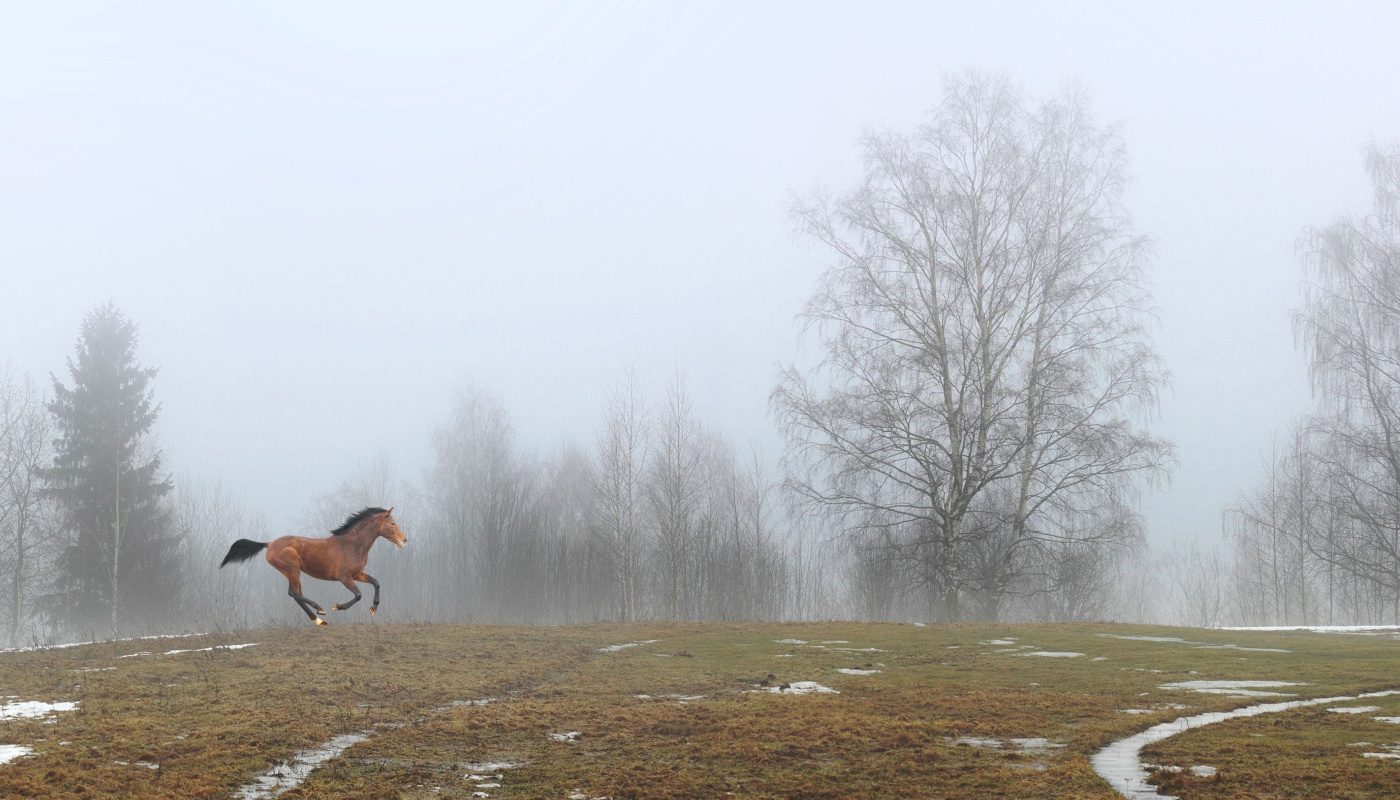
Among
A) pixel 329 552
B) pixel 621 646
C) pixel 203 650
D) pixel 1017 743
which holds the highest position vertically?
pixel 329 552

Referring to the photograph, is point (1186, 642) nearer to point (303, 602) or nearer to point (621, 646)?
point (621, 646)

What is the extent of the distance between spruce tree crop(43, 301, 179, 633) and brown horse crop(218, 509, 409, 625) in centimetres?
2487

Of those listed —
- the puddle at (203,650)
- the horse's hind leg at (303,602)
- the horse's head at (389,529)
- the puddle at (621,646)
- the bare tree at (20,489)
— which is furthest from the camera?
the bare tree at (20,489)

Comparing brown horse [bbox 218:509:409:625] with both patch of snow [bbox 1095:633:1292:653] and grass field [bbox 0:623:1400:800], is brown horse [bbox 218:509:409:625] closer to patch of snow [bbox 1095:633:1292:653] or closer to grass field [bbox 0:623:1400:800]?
grass field [bbox 0:623:1400:800]

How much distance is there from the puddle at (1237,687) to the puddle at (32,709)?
13.9 m

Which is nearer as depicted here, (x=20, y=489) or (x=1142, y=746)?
(x=1142, y=746)

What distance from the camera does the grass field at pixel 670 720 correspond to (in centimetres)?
808

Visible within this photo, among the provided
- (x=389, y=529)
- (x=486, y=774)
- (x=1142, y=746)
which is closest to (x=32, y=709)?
(x=486, y=774)

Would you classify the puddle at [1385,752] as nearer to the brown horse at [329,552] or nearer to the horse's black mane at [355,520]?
the brown horse at [329,552]

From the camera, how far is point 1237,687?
1423cm

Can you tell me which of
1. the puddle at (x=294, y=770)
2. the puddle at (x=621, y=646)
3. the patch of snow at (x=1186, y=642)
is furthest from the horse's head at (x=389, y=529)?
the patch of snow at (x=1186, y=642)

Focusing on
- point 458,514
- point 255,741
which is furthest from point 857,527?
point 458,514

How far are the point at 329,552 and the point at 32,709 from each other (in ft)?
23.9

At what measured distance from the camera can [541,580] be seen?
3981cm
